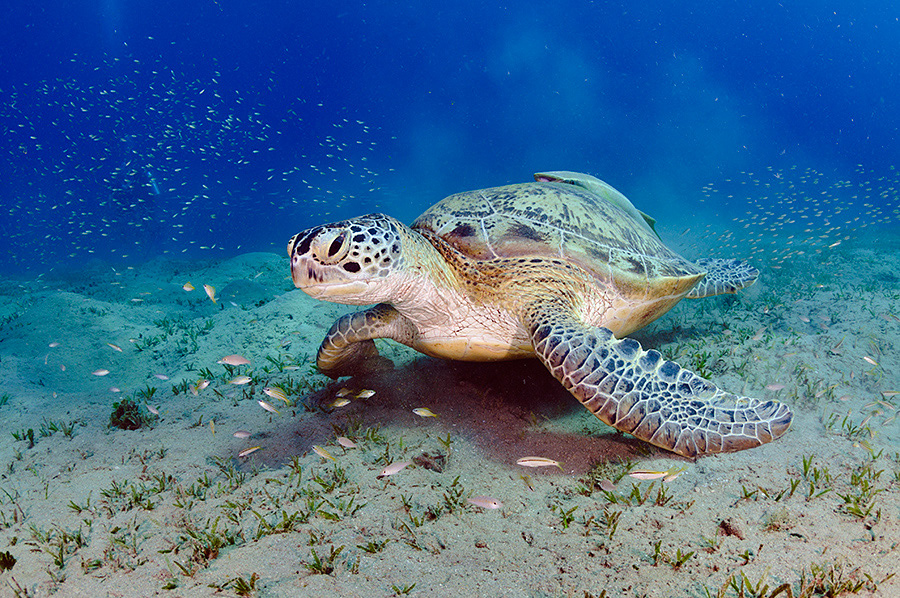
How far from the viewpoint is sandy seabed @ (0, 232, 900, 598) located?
161 centimetres

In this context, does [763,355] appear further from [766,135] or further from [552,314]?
[766,135]

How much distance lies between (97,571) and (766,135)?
330 ft

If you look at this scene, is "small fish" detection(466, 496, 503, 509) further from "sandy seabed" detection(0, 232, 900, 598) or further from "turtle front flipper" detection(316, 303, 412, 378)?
"turtle front flipper" detection(316, 303, 412, 378)

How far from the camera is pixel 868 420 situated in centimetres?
261

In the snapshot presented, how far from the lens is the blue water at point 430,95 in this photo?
6656 centimetres

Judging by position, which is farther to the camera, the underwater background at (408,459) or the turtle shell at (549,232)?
the turtle shell at (549,232)

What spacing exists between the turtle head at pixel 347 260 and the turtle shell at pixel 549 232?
94 centimetres

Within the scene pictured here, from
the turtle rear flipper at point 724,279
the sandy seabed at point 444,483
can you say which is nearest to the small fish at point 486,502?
the sandy seabed at point 444,483

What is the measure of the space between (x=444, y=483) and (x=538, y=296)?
1.57m

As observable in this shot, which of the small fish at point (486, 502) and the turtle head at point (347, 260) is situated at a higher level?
the turtle head at point (347, 260)

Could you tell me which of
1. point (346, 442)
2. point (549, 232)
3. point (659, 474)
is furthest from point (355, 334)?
point (659, 474)

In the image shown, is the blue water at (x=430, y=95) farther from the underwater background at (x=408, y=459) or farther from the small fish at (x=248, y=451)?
the small fish at (x=248, y=451)

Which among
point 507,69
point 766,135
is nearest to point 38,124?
point 507,69

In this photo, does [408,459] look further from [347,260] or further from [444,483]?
[347,260]
